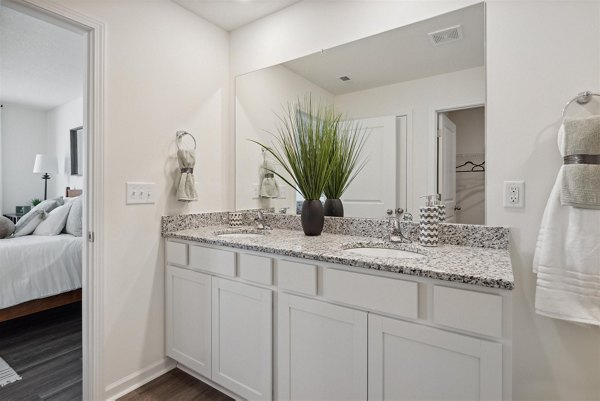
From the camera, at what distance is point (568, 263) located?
112 cm

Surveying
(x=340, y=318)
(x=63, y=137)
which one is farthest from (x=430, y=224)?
(x=63, y=137)

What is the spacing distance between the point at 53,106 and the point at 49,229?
282 cm

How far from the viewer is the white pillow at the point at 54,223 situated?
9.70 ft

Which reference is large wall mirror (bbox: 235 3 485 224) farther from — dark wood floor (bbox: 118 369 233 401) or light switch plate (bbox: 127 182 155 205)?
dark wood floor (bbox: 118 369 233 401)

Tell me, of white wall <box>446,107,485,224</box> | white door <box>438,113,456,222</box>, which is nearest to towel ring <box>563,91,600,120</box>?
white wall <box>446,107,485,224</box>

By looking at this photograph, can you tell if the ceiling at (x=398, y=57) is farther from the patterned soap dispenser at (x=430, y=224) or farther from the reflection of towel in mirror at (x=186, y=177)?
the reflection of towel in mirror at (x=186, y=177)

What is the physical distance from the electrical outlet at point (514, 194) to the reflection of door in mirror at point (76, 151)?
5.10m

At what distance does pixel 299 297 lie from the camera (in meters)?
1.36

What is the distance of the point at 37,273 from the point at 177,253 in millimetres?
1484

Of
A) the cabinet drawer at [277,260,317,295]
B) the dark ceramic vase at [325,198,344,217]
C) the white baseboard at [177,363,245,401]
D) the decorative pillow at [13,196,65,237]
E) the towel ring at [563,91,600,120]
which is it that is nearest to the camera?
the towel ring at [563,91,600,120]

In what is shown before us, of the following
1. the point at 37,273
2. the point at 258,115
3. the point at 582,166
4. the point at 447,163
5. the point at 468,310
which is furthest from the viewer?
the point at 37,273

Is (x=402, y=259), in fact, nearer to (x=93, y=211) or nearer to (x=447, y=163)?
(x=447, y=163)

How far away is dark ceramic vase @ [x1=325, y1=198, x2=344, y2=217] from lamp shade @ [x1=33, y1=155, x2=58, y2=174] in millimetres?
4599

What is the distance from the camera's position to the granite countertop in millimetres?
Answer: 998
